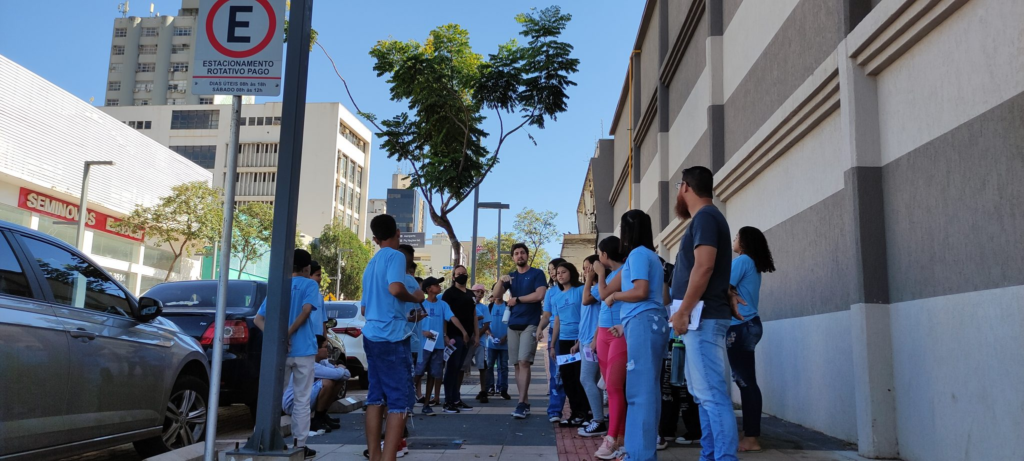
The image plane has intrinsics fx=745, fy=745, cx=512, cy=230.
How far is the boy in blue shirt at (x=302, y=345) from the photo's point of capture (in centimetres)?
613

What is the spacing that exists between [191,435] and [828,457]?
5116 mm

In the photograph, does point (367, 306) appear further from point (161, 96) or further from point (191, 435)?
point (161, 96)

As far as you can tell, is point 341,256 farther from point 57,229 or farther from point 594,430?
point 594,430

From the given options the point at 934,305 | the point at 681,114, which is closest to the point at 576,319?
the point at 934,305

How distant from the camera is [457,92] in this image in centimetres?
1531

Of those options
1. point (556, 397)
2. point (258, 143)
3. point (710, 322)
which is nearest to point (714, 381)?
point (710, 322)

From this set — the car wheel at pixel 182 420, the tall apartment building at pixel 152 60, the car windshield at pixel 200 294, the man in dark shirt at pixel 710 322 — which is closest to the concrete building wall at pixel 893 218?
the man in dark shirt at pixel 710 322

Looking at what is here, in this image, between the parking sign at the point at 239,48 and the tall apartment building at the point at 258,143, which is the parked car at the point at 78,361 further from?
the tall apartment building at the point at 258,143

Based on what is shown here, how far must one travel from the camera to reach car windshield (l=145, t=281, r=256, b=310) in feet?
26.3

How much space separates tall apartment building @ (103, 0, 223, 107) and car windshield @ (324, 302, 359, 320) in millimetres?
81601

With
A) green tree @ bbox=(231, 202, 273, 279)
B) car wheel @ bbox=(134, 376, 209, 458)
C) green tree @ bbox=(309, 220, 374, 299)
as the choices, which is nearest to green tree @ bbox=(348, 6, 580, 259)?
car wheel @ bbox=(134, 376, 209, 458)

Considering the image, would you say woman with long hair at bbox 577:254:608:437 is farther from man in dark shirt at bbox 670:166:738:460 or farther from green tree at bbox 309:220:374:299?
green tree at bbox 309:220:374:299

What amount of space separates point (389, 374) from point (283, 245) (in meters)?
1.19

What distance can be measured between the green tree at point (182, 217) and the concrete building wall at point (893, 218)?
101 feet
